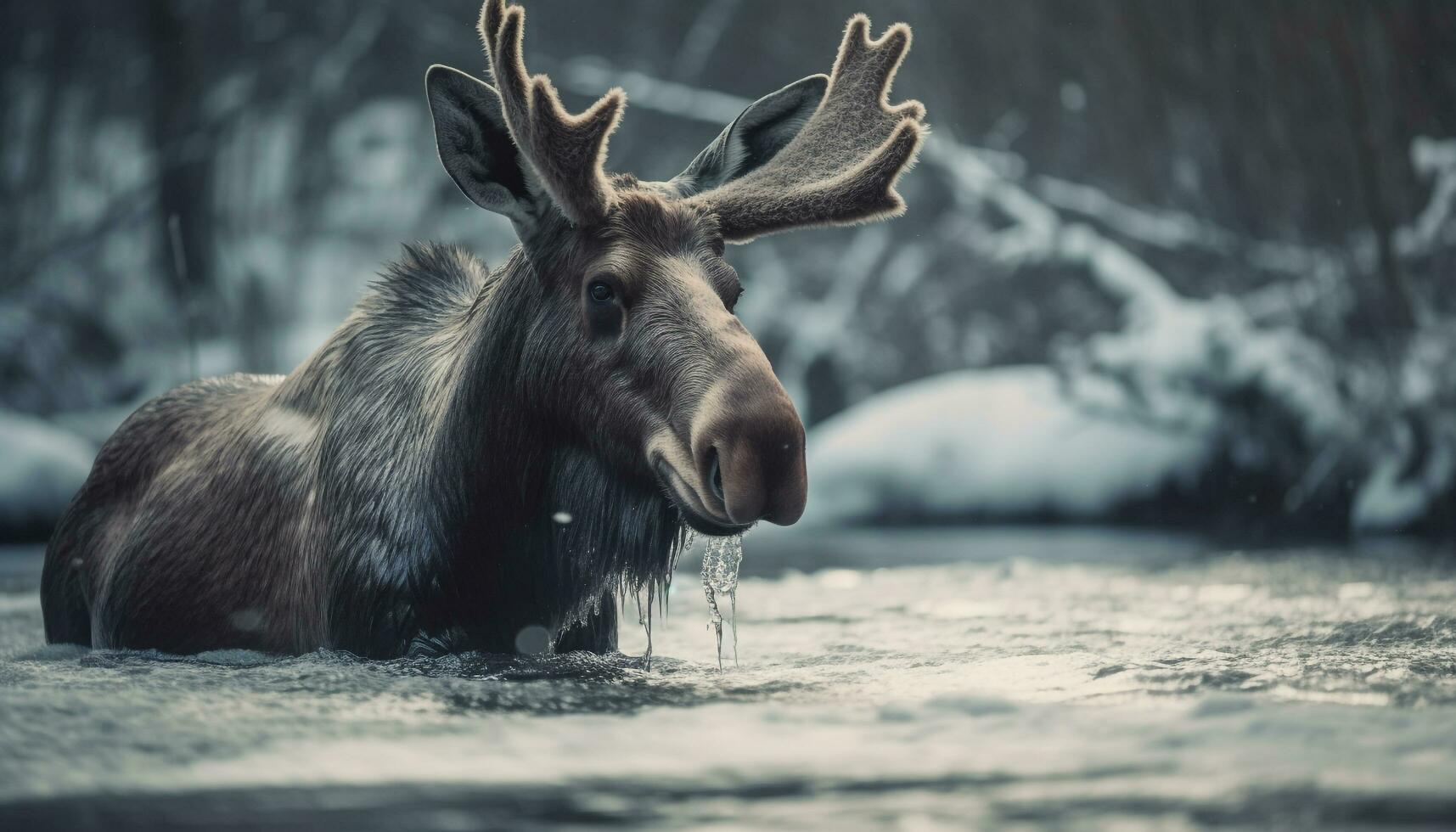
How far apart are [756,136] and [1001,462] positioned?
554 cm

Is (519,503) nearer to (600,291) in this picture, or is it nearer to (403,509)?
(403,509)

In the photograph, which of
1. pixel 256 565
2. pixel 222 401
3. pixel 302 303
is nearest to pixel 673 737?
pixel 256 565

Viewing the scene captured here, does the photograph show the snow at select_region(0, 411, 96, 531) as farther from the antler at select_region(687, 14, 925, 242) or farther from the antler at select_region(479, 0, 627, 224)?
the antler at select_region(479, 0, 627, 224)

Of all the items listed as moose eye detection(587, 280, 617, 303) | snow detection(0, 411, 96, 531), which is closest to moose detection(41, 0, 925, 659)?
moose eye detection(587, 280, 617, 303)

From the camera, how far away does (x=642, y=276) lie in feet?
8.52

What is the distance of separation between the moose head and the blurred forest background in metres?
5.65

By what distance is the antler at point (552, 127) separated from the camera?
8.43 feet

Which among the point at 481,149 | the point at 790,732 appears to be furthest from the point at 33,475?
the point at 790,732

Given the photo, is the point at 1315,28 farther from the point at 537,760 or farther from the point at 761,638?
the point at 537,760

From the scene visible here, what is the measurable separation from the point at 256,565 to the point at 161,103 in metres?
7.11

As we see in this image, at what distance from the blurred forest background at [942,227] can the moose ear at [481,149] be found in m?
5.86

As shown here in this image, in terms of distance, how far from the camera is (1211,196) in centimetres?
899

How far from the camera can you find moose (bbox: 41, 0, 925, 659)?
250 centimetres

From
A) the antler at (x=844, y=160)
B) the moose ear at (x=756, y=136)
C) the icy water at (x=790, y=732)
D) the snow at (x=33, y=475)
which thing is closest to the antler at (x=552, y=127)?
the antler at (x=844, y=160)
